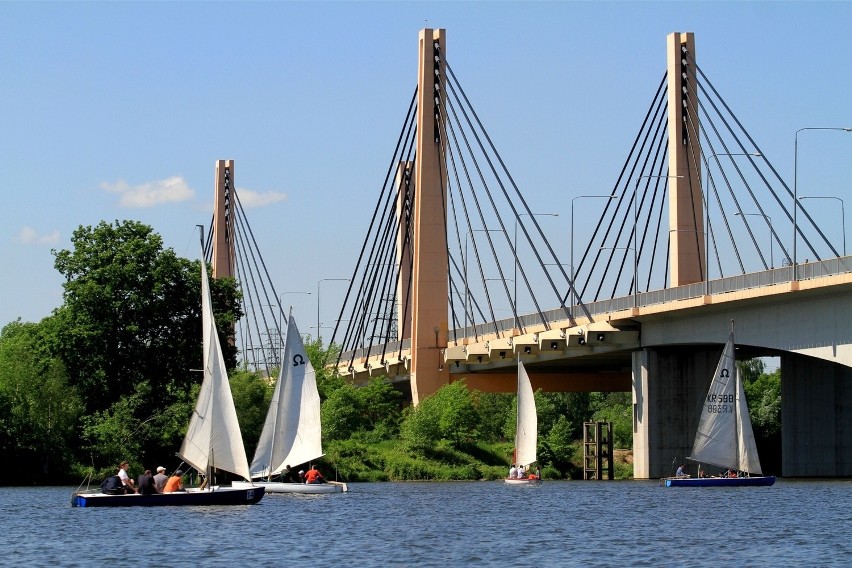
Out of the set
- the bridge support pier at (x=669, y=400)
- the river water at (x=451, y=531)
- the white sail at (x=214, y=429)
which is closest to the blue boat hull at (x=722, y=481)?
the river water at (x=451, y=531)

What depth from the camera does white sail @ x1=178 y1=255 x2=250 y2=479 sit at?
61594 millimetres

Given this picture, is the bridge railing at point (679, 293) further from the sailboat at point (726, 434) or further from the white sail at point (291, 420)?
the white sail at point (291, 420)

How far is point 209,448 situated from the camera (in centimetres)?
6162

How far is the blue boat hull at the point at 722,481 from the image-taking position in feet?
268

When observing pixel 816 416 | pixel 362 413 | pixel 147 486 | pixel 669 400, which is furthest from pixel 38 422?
pixel 816 416

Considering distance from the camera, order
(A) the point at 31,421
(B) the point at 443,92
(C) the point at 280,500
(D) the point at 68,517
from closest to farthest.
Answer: (D) the point at 68,517
(C) the point at 280,500
(A) the point at 31,421
(B) the point at 443,92

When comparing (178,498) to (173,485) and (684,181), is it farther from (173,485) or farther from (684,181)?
(684,181)

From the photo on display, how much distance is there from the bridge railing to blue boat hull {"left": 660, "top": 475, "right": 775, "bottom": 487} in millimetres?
8553

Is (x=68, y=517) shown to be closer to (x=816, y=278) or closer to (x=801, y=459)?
(x=816, y=278)

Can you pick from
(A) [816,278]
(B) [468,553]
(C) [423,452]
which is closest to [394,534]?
(B) [468,553]

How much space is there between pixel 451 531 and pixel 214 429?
495 inches

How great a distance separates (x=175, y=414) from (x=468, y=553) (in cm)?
5017

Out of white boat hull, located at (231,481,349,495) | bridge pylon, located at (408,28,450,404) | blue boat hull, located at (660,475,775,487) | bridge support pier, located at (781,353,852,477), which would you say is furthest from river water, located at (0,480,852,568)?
bridge pylon, located at (408,28,450,404)

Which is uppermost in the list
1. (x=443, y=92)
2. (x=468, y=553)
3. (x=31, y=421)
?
(x=443, y=92)
